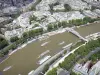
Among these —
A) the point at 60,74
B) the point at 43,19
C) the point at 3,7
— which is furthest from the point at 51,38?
the point at 3,7

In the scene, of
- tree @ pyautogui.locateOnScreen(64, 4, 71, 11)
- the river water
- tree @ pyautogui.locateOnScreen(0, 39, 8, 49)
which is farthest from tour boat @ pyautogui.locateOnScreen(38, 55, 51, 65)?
tree @ pyautogui.locateOnScreen(64, 4, 71, 11)

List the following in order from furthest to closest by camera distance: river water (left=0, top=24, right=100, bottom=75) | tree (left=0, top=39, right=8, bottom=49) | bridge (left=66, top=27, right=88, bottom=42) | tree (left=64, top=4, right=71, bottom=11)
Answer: tree (left=64, top=4, right=71, bottom=11) < bridge (left=66, top=27, right=88, bottom=42) < tree (left=0, top=39, right=8, bottom=49) < river water (left=0, top=24, right=100, bottom=75)

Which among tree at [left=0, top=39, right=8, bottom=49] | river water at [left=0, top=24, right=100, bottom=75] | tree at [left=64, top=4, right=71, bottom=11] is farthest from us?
tree at [left=64, top=4, right=71, bottom=11]

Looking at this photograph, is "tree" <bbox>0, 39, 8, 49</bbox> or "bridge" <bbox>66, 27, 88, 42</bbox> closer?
"tree" <bbox>0, 39, 8, 49</bbox>

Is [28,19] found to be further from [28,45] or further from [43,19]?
[28,45]

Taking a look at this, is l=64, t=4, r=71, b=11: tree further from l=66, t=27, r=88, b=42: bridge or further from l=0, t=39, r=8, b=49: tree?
l=0, t=39, r=8, b=49: tree

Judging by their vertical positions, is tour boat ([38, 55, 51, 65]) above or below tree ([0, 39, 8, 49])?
below

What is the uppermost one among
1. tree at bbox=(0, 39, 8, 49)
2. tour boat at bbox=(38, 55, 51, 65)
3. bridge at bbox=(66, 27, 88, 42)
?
tree at bbox=(0, 39, 8, 49)

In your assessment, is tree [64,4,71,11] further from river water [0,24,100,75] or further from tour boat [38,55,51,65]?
tour boat [38,55,51,65]

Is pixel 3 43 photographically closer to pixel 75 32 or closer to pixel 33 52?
pixel 33 52
